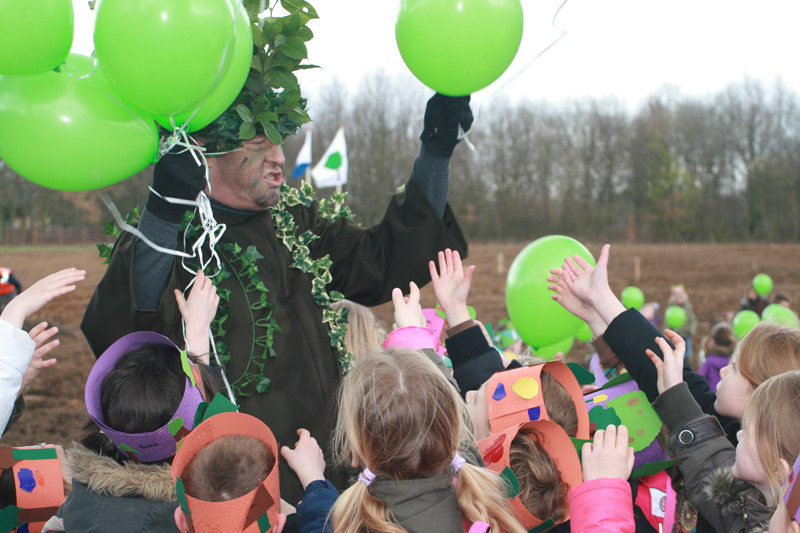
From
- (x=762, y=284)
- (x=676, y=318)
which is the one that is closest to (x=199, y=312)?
(x=676, y=318)

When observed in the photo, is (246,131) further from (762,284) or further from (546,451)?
(762,284)

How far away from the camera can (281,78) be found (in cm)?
166

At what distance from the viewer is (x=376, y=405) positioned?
4.02 ft

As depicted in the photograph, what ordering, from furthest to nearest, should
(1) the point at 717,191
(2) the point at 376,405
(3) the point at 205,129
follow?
1. (1) the point at 717,191
2. (3) the point at 205,129
3. (2) the point at 376,405

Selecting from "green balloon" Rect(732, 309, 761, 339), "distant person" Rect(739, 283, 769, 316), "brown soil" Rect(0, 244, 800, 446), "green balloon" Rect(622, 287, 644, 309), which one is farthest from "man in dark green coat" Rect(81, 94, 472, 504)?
"distant person" Rect(739, 283, 769, 316)

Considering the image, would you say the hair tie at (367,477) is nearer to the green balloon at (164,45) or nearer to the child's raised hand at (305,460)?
the child's raised hand at (305,460)

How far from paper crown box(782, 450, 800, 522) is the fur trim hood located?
1253 millimetres

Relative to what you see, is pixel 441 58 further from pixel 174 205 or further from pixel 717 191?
pixel 717 191

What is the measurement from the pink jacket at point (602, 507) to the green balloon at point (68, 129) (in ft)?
4.46

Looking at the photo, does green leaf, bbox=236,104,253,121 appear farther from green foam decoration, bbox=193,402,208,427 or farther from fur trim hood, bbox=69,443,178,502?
fur trim hood, bbox=69,443,178,502

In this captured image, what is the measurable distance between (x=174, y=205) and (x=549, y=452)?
1169 millimetres

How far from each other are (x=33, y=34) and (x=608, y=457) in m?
1.60

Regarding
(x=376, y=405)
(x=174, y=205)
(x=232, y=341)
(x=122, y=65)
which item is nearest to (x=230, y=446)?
(x=376, y=405)

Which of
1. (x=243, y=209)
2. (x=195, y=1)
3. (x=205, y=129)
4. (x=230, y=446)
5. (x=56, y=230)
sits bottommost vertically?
(x=56, y=230)
